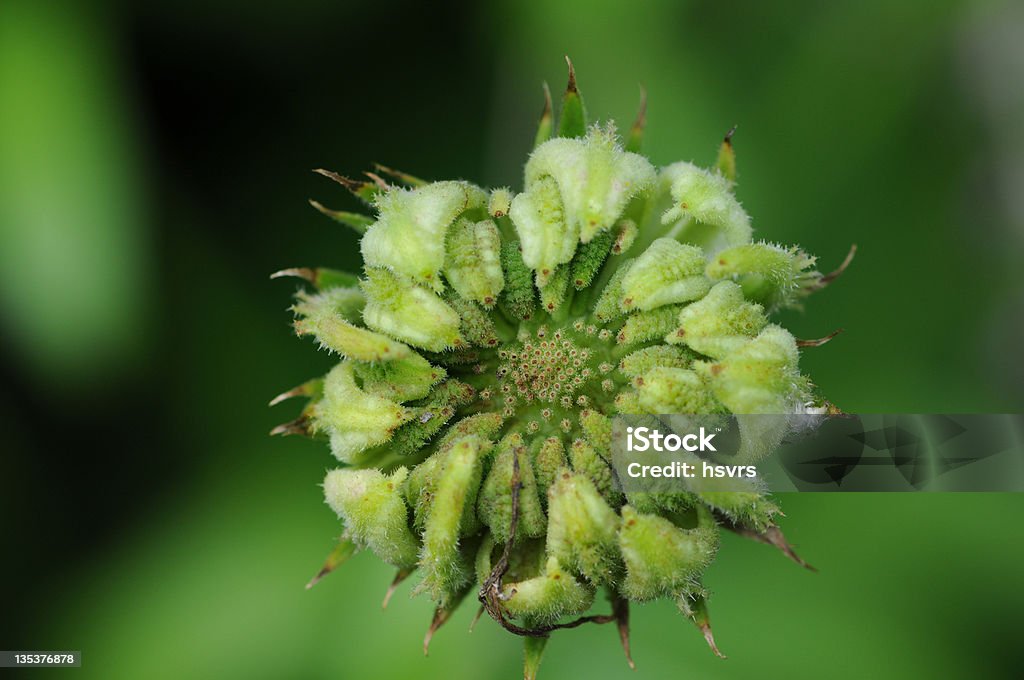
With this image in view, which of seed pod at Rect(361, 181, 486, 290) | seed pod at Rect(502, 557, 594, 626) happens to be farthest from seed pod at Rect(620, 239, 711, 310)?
seed pod at Rect(502, 557, 594, 626)

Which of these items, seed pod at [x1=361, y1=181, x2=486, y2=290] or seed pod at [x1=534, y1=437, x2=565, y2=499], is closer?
seed pod at [x1=534, y1=437, x2=565, y2=499]

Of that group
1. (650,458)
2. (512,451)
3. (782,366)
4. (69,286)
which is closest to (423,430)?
(512,451)

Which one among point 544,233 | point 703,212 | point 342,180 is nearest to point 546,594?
point 544,233

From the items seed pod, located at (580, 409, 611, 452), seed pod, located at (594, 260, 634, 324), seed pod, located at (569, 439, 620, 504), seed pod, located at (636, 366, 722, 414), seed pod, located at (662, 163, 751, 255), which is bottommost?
seed pod, located at (569, 439, 620, 504)

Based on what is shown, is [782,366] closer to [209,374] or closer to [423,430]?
[423,430]

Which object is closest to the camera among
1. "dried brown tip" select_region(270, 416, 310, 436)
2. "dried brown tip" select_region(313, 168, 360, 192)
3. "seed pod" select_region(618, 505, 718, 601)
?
"seed pod" select_region(618, 505, 718, 601)
